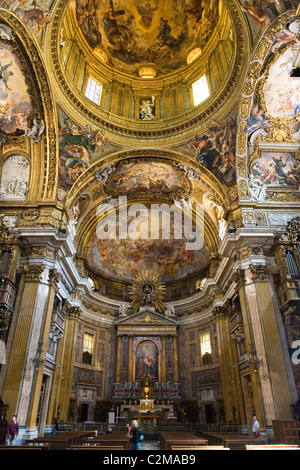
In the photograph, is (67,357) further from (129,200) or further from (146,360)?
(129,200)

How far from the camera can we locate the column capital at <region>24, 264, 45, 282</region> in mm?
14047

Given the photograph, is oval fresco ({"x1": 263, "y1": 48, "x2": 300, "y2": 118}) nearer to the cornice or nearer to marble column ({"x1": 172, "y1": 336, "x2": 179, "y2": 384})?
the cornice

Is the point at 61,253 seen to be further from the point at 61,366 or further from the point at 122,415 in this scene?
the point at 122,415

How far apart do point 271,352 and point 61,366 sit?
Answer: 10.7 metres

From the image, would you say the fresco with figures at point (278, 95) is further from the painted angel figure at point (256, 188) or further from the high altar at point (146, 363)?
the high altar at point (146, 363)

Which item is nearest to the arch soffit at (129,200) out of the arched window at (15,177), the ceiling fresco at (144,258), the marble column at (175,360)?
the arched window at (15,177)

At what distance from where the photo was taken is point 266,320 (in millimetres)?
13195

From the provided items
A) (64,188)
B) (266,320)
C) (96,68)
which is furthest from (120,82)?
(266,320)

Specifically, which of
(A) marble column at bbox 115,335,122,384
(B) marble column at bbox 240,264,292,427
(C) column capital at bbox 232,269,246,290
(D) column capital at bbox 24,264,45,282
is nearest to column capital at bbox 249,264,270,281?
(B) marble column at bbox 240,264,292,427

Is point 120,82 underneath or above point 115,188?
above

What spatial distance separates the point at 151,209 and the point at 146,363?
434 inches

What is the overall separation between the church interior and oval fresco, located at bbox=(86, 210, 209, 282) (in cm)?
25

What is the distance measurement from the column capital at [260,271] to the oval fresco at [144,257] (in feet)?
28.9

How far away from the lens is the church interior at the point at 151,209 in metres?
13.2
